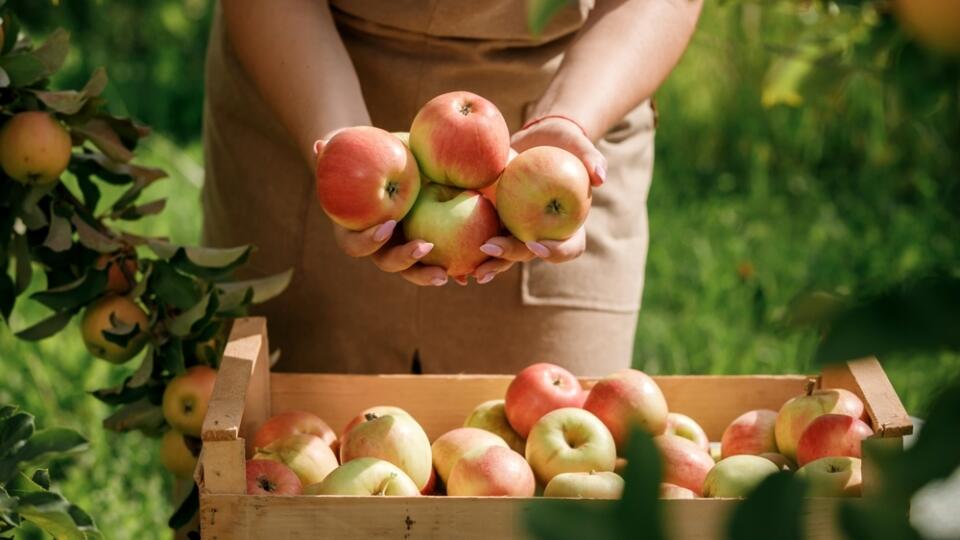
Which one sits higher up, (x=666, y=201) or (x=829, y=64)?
(x=829, y=64)

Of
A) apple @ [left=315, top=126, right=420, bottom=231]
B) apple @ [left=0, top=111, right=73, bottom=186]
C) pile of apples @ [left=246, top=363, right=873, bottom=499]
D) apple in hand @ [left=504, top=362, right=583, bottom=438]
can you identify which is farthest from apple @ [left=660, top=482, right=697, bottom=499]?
apple @ [left=0, top=111, right=73, bottom=186]

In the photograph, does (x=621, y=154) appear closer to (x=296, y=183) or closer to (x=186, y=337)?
(x=296, y=183)

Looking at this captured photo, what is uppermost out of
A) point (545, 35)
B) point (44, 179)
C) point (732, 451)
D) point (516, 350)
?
point (545, 35)

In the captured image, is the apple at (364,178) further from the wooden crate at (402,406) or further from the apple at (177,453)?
the apple at (177,453)

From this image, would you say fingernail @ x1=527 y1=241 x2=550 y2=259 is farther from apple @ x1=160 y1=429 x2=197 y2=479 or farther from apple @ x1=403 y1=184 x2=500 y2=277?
apple @ x1=160 y1=429 x2=197 y2=479

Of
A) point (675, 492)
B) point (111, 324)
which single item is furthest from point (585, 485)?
point (111, 324)

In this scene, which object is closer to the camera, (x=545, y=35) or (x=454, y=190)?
(x=454, y=190)

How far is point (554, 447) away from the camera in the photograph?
4.92ft

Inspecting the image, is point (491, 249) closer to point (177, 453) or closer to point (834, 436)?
point (834, 436)

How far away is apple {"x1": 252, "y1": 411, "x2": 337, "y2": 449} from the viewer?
153 centimetres

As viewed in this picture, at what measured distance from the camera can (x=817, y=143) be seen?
4383 mm

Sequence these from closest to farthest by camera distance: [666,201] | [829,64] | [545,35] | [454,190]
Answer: [829,64] → [454,190] → [545,35] → [666,201]

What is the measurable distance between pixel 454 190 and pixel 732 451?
0.48 meters

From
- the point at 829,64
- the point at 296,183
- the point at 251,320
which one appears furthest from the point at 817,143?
the point at 829,64
